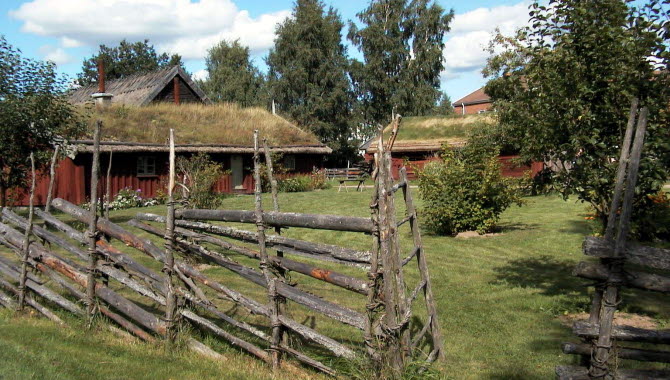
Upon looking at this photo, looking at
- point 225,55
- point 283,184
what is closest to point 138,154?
point 283,184

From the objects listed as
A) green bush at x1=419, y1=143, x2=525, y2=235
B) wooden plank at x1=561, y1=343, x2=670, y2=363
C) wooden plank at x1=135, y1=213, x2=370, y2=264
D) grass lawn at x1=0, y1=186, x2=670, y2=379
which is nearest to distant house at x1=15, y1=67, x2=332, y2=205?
grass lawn at x1=0, y1=186, x2=670, y2=379

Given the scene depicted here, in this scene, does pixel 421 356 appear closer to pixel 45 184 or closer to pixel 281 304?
pixel 281 304

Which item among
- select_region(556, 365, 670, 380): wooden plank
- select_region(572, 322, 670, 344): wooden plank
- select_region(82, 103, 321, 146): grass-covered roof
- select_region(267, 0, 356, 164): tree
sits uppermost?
select_region(267, 0, 356, 164): tree

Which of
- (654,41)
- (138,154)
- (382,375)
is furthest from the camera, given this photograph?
(138,154)

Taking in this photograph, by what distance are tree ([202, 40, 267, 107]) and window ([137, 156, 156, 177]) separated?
29384 mm

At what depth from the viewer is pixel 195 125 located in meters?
28.3

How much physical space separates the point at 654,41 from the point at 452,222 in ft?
24.9

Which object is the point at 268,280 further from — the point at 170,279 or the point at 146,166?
the point at 146,166

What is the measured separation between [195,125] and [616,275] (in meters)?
26.4

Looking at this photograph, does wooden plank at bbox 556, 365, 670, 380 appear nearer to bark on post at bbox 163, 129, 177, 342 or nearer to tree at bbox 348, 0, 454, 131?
bark on post at bbox 163, 129, 177, 342

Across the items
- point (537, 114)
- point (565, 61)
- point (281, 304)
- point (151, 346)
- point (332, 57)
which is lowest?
point (151, 346)

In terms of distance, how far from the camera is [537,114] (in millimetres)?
6887

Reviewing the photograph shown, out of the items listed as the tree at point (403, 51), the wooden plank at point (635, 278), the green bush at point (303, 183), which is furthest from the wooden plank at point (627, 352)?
the tree at point (403, 51)

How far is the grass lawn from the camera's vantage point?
201 inches
